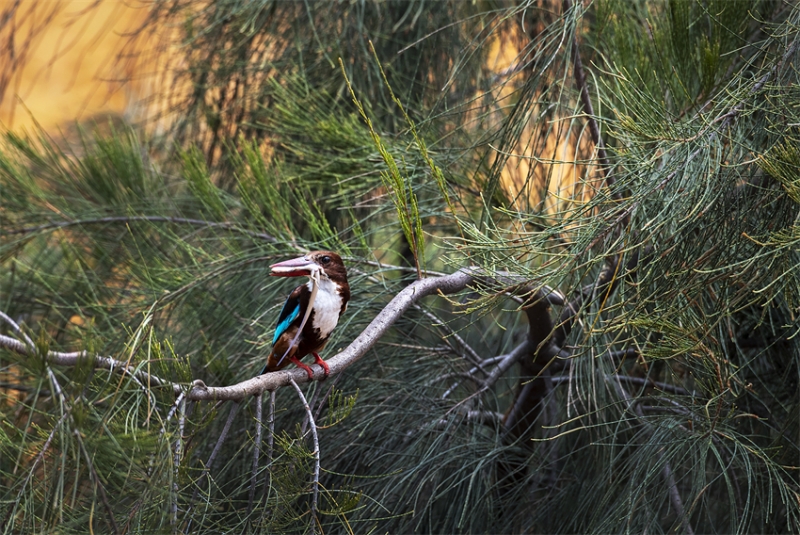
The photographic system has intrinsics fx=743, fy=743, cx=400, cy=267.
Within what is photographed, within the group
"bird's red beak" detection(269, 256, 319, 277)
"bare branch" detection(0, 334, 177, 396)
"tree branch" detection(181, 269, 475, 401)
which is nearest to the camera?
"bare branch" detection(0, 334, 177, 396)

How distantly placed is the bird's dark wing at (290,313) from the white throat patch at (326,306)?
0.9 inches

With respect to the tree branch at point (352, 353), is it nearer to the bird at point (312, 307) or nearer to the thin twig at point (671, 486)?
the bird at point (312, 307)

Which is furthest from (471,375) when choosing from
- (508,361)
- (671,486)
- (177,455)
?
(177,455)

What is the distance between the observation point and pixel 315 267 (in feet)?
3.05

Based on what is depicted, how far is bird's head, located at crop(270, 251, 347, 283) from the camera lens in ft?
3.03

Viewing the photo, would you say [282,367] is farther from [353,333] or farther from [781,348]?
[781,348]

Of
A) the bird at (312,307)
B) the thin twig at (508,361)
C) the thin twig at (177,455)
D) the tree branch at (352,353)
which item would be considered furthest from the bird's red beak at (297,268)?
the thin twig at (508,361)

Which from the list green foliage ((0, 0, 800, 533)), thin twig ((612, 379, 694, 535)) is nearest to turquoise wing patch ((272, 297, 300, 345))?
green foliage ((0, 0, 800, 533))

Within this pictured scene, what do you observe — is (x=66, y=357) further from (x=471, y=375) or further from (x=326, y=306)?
(x=471, y=375)

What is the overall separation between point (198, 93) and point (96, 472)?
134cm

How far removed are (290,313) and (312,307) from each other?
60mm

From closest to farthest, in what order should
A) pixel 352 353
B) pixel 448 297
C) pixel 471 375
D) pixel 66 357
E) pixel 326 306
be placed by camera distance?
1. pixel 66 357
2. pixel 352 353
3. pixel 326 306
4. pixel 448 297
5. pixel 471 375

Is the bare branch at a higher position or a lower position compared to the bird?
higher

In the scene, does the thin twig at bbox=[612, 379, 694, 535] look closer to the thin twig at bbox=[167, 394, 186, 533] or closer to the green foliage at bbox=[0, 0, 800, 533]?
the green foliage at bbox=[0, 0, 800, 533]
